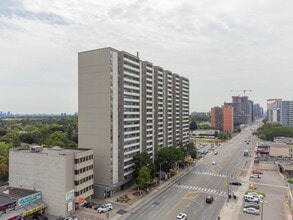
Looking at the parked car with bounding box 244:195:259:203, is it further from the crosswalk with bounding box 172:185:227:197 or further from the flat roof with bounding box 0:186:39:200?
the flat roof with bounding box 0:186:39:200

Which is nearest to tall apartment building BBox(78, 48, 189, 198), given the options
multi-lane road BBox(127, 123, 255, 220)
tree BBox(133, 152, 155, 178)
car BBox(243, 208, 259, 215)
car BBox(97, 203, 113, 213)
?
tree BBox(133, 152, 155, 178)

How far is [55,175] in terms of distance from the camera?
5869cm

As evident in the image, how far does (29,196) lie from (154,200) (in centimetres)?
3138

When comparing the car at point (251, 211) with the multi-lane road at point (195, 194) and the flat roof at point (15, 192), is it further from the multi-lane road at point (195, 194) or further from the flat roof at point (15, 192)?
the flat roof at point (15, 192)

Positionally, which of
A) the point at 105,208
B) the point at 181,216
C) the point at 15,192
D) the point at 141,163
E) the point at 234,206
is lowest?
the point at 234,206

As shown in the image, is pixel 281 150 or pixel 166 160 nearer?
pixel 166 160

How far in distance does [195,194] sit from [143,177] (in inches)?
633

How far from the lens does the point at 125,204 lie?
64938 millimetres

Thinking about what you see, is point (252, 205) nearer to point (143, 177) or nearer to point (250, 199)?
point (250, 199)

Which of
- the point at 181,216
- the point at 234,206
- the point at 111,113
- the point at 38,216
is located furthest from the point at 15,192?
the point at 234,206

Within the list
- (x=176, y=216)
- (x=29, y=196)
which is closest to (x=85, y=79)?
(x=29, y=196)

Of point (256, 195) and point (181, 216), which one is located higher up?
point (256, 195)

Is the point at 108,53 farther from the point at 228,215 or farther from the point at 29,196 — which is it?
the point at 228,215

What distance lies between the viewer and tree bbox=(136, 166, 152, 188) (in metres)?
71.4
